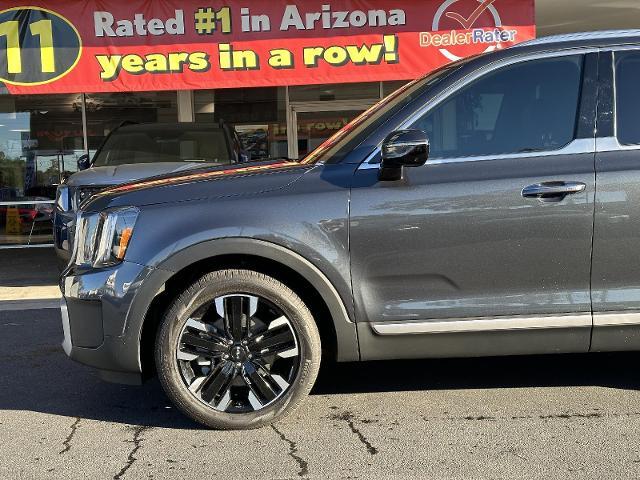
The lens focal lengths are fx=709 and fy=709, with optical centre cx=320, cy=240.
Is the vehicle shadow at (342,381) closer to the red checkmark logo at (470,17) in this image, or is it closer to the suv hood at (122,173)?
the suv hood at (122,173)

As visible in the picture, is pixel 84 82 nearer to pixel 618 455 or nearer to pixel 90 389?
pixel 90 389

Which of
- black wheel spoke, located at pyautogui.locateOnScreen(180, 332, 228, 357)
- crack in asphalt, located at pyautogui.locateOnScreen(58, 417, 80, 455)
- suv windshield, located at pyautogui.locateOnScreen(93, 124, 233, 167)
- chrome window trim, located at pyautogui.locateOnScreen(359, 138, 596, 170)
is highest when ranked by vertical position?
suv windshield, located at pyautogui.locateOnScreen(93, 124, 233, 167)

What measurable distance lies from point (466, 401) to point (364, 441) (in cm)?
83

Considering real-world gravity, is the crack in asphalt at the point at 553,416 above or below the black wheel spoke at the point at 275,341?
below

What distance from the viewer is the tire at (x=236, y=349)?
12.2 ft

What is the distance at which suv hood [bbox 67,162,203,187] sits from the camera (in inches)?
288

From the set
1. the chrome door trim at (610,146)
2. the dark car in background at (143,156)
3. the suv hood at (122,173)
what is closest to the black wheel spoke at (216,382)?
the chrome door trim at (610,146)

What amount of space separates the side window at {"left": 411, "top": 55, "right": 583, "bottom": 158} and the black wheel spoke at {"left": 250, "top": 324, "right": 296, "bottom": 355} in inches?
48.8

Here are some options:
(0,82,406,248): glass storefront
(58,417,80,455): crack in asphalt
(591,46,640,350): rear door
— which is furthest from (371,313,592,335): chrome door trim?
(0,82,406,248): glass storefront

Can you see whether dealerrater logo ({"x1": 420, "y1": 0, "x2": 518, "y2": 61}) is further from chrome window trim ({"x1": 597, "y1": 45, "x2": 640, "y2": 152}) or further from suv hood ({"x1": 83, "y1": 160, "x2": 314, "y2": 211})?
suv hood ({"x1": 83, "y1": 160, "x2": 314, "y2": 211})

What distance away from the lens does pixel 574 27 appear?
12672 mm

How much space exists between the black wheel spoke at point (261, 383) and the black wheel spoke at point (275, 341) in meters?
0.11

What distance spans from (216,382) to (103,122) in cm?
1028

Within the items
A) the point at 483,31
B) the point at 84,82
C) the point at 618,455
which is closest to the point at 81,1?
the point at 84,82
